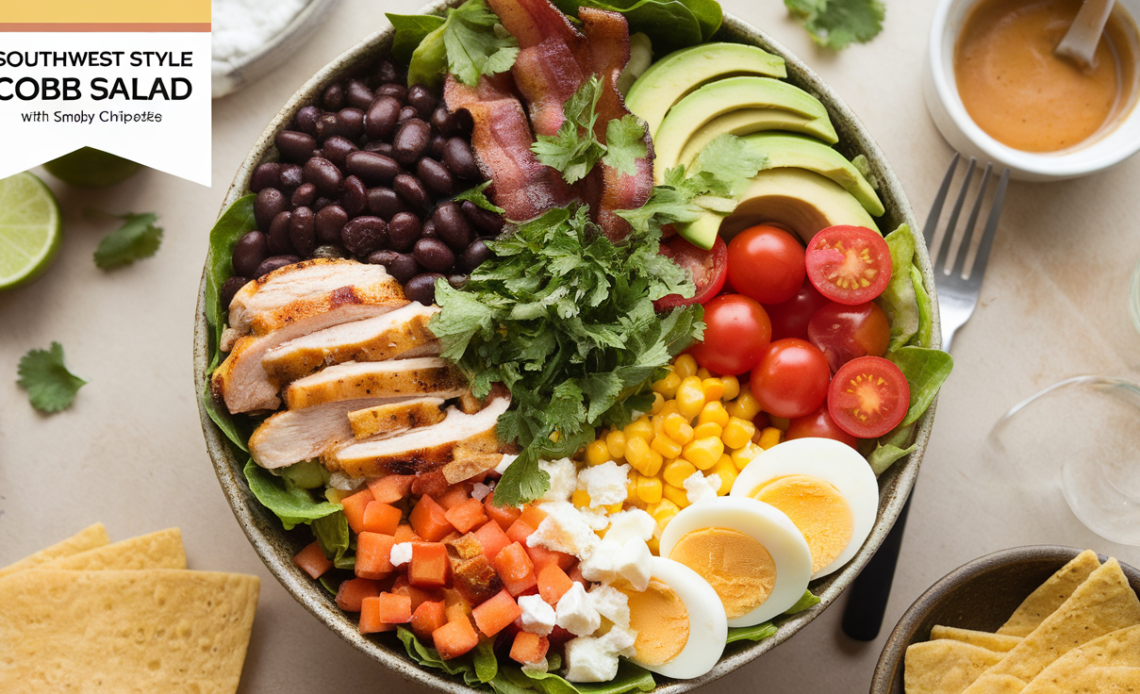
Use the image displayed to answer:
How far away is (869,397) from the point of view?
7.88 feet

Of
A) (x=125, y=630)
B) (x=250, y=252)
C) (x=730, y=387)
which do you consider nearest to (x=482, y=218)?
(x=250, y=252)

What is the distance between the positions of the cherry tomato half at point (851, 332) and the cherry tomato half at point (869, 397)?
0.23 feet

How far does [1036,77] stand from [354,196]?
2311 millimetres

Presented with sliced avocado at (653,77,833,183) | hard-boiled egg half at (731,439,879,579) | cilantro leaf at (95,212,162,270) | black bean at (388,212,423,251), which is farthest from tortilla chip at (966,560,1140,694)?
cilantro leaf at (95,212,162,270)

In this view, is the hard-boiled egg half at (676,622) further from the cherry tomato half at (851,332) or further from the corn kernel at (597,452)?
the cherry tomato half at (851,332)

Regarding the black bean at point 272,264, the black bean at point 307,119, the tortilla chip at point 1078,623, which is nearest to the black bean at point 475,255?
the black bean at point 272,264

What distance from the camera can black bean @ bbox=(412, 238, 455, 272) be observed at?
2.41m

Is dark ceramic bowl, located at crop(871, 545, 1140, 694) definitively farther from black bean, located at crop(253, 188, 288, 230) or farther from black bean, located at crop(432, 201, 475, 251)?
black bean, located at crop(253, 188, 288, 230)

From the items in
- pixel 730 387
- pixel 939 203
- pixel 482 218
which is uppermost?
pixel 482 218

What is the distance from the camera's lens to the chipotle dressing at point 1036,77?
2764 millimetres

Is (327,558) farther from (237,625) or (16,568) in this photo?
(16,568)

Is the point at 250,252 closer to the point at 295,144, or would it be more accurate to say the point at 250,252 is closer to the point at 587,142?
the point at 295,144

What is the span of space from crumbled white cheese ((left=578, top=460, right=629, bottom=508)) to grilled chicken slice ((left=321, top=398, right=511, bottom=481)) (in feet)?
0.87

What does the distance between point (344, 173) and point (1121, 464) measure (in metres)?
2.76
